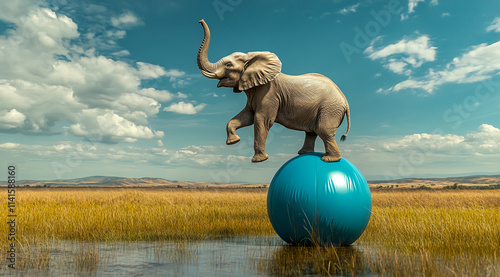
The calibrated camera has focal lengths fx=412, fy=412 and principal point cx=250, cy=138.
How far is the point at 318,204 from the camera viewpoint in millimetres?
8453

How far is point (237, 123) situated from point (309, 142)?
1905 millimetres

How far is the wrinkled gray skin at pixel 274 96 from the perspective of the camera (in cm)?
945

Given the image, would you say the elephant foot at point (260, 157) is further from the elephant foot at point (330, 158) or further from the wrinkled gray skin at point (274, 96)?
the elephant foot at point (330, 158)

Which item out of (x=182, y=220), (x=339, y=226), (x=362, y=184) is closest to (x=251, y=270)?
(x=339, y=226)

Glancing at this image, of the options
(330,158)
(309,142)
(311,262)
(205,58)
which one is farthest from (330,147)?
(205,58)

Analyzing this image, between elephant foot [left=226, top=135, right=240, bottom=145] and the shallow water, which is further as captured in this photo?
elephant foot [left=226, top=135, right=240, bottom=145]

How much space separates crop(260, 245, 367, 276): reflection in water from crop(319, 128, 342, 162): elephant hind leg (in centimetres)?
197

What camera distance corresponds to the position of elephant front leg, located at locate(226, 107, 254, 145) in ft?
31.5

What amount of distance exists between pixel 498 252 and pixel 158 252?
21.5 ft

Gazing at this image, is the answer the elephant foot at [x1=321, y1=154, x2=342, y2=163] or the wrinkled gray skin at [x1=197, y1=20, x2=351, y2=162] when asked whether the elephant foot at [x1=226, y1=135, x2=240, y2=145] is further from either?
the elephant foot at [x1=321, y1=154, x2=342, y2=163]

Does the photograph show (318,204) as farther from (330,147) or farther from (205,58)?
(205,58)

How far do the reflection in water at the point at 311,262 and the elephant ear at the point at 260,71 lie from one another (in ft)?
12.1

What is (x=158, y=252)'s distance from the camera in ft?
25.8

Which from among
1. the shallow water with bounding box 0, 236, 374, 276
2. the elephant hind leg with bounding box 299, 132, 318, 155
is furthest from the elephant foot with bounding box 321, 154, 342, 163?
the shallow water with bounding box 0, 236, 374, 276
